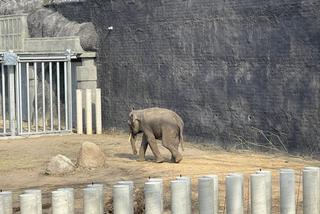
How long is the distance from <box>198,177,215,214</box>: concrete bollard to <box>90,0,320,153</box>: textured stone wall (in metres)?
7.81

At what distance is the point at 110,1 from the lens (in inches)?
737

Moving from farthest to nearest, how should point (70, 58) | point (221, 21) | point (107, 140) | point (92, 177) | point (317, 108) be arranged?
1. point (70, 58)
2. point (107, 140)
3. point (221, 21)
4. point (317, 108)
5. point (92, 177)

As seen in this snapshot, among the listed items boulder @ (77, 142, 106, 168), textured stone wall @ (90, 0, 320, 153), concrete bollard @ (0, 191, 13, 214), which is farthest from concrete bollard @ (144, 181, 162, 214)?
textured stone wall @ (90, 0, 320, 153)

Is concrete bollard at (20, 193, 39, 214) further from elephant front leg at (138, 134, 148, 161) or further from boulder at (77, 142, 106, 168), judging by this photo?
elephant front leg at (138, 134, 148, 161)

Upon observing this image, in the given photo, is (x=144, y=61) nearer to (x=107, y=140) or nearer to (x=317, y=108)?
(x=107, y=140)

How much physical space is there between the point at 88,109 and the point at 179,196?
13.2m

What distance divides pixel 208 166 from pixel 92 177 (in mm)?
2168

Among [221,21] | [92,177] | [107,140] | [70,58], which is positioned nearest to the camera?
[92,177]

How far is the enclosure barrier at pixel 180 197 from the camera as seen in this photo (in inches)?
199

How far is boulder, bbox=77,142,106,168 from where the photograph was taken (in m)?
11.8

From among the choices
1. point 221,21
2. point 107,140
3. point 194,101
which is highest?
point 221,21

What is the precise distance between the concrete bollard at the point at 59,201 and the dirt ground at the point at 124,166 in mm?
2985

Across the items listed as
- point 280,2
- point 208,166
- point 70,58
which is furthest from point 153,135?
point 70,58

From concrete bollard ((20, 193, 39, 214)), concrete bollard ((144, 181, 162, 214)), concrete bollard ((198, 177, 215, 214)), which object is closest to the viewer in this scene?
concrete bollard ((20, 193, 39, 214))
